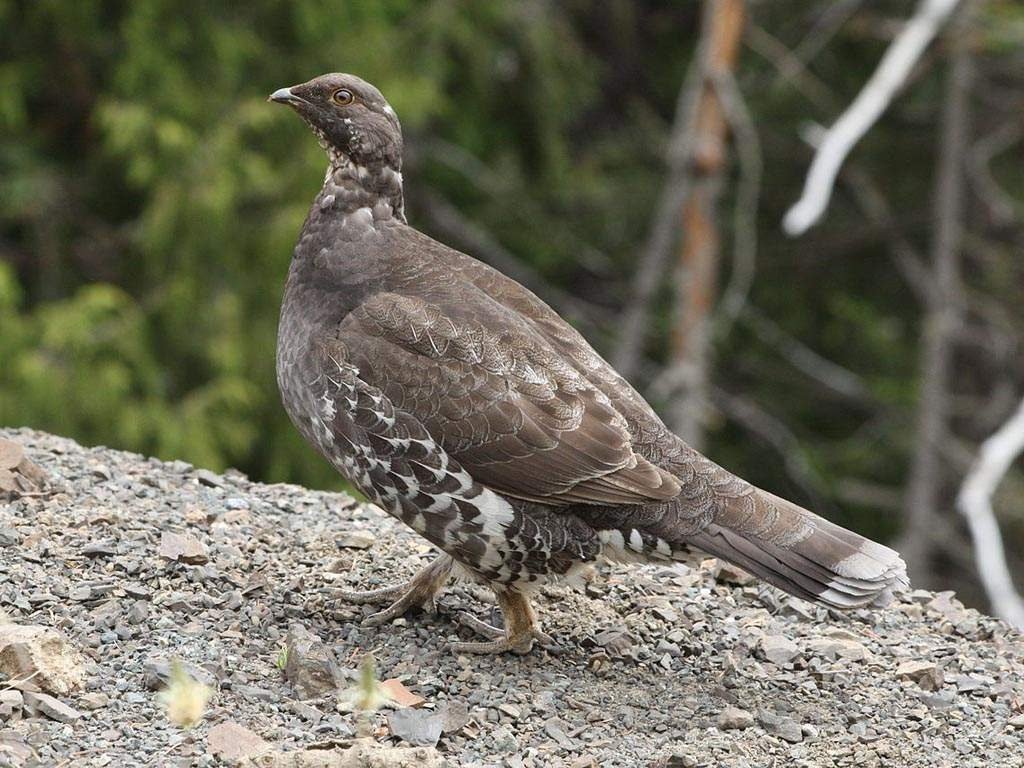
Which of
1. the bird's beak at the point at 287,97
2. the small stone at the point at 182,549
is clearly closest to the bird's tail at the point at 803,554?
the small stone at the point at 182,549

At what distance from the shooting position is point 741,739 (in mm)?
5125

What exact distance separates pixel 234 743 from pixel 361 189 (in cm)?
259

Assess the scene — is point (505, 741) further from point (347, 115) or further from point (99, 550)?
point (347, 115)

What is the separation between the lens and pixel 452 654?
564 centimetres

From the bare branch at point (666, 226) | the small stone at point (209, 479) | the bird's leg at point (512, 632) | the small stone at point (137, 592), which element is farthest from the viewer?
the bare branch at point (666, 226)

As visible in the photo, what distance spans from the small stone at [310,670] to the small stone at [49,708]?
74cm

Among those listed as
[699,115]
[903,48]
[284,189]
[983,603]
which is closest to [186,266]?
[284,189]

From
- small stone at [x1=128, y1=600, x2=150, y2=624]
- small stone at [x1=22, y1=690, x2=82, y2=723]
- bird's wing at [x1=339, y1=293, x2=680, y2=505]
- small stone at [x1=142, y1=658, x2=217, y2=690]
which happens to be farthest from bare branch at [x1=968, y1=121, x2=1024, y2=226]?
small stone at [x1=22, y1=690, x2=82, y2=723]

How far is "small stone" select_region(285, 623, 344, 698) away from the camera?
16.7 feet

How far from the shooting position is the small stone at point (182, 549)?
588cm

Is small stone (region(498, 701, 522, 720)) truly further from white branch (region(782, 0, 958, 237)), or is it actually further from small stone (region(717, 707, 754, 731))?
white branch (region(782, 0, 958, 237))

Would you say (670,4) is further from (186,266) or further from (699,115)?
(186,266)

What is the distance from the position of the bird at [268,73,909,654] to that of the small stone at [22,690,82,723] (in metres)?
1.35

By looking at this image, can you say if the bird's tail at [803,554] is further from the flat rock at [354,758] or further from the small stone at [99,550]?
the small stone at [99,550]
